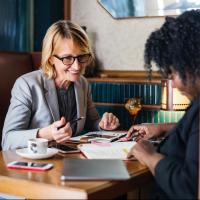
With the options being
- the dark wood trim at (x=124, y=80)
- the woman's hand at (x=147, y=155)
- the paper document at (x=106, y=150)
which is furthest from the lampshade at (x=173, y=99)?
the woman's hand at (x=147, y=155)

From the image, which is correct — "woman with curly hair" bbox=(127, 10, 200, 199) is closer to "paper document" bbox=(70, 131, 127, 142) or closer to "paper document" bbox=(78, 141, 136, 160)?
"paper document" bbox=(78, 141, 136, 160)

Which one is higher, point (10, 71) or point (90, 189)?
point (10, 71)

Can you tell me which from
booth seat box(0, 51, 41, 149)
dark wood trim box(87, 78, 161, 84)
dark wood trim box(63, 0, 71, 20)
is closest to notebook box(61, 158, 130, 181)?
booth seat box(0, 51, 41, 149)

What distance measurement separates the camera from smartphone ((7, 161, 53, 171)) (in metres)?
1.43

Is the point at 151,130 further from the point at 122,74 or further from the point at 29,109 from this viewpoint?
the point at 122,74

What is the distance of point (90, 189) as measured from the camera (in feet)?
3.94

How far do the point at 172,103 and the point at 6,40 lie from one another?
1380mm

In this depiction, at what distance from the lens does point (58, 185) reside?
1.24 meters

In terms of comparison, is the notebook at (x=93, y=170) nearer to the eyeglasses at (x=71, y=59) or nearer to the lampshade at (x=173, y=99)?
the eyeglasses at (x=71, y=59)

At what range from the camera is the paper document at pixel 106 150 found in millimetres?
1587

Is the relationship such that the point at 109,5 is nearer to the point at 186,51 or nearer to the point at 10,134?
the point at 10,134

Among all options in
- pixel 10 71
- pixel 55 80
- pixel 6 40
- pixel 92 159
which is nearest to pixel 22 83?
pixel 55 80

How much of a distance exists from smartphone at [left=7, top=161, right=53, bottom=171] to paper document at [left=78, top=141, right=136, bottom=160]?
19cm

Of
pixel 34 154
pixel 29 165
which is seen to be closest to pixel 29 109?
pixel 34 154
